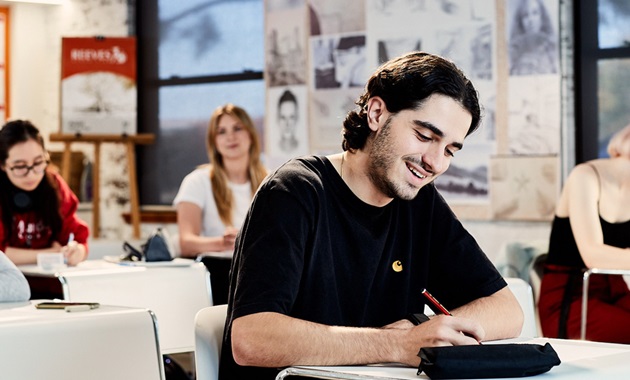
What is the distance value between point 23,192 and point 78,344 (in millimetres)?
2602

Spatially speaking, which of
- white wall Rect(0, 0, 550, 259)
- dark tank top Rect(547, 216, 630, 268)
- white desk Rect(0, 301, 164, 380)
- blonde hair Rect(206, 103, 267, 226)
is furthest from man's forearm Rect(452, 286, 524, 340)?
white wall Rect(0, 0, 550, 259)

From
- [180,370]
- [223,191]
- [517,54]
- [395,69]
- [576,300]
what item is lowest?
[180,370]

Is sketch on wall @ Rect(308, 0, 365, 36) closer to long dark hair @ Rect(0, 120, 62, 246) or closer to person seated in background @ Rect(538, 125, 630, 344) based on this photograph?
long dark hair @ Rect(0, 120, 62, 246)

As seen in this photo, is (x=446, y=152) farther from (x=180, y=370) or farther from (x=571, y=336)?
(x=180, y=370)

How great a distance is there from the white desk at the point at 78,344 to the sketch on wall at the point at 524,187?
12.4 feet

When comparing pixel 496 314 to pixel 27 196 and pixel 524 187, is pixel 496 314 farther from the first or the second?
pixel 524 187

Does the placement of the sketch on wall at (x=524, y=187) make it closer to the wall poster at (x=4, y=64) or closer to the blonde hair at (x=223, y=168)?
the blonde hair at (x=223, y=168)

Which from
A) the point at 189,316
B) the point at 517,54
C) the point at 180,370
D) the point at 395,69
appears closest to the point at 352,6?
the point at 517,54

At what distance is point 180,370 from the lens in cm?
507

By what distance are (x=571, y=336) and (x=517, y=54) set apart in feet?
7.83

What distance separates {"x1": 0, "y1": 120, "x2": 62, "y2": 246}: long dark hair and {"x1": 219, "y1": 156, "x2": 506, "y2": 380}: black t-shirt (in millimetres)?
3034

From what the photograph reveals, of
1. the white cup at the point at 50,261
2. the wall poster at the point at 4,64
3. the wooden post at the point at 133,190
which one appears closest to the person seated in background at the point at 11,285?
the white cup at the point at 50,261

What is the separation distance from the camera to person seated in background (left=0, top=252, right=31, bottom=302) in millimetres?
2852

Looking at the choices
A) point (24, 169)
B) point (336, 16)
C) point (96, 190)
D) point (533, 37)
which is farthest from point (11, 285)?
point (96, 190)
